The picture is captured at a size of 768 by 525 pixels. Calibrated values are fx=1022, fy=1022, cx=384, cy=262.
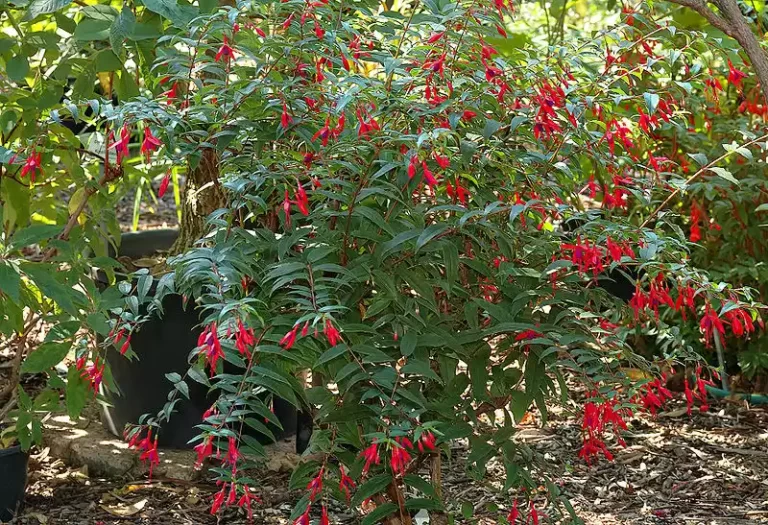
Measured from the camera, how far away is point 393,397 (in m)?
1.81

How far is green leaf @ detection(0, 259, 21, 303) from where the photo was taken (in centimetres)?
205

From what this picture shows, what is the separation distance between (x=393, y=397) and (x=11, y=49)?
1673 millimetres

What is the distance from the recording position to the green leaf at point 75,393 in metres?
2.58

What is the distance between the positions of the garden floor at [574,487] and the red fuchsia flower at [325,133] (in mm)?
1045

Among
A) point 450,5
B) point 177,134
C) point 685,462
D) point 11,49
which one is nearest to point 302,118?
point 177,134

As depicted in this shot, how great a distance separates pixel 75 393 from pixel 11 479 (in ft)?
1.04

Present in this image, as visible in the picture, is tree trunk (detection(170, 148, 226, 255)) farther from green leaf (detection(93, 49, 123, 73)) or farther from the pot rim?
the pot rim

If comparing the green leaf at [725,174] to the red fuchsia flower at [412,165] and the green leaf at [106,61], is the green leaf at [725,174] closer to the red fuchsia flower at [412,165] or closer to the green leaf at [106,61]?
the red fuchsia flower at [412,165]

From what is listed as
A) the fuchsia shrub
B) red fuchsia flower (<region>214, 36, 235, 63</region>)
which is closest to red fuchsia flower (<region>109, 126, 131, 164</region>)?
the fuchsia shrub

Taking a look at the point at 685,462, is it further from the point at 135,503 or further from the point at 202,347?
the point at 202,347

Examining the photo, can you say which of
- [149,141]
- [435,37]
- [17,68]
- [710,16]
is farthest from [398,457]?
[17,68]

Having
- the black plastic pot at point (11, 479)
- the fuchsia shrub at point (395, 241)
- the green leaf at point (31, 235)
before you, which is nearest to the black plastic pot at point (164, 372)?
the black plastic pot at point (11, 479)

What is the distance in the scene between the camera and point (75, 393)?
2.59m

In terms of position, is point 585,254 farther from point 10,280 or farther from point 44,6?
point 44,6
